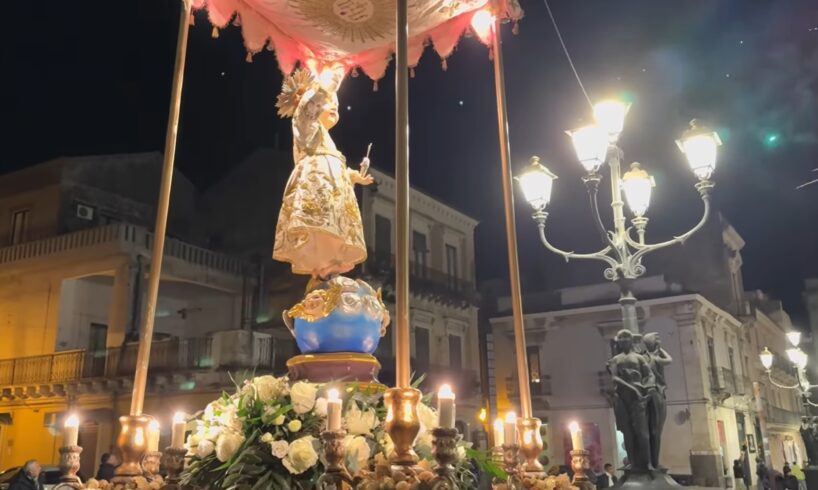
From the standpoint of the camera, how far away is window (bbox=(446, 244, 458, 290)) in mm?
26828

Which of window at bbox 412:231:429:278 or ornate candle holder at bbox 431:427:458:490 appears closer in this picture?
ornate candle holder at bbox 431:427:458:490

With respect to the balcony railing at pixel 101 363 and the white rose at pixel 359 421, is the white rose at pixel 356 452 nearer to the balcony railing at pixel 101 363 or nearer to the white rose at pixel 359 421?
the white rose at pixel 359 421

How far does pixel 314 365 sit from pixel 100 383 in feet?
53.6

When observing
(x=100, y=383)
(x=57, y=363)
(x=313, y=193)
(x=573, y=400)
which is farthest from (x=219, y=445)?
(x=573, y=400)

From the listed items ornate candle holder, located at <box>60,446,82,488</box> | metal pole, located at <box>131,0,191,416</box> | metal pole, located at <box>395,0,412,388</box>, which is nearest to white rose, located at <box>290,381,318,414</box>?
metal pole, located at <box>395,0,412,388</box>

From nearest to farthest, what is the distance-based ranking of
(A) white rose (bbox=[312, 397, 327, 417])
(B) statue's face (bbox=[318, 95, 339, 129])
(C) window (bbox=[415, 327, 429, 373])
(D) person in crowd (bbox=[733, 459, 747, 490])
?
1. (A) white rose (bbox=[312, 397, 327, 417])
2. (B) statue's face (bbox=[318, 95, 339, 129])
3. (D) person in crowd (bbox=[733, 459, 747, 490])
4. (C) window (bbox=[415, 327, 429, 373])

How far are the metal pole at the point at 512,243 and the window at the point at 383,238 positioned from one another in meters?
17.8

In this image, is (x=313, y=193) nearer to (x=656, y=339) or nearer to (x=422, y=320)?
(x=656, y=339)

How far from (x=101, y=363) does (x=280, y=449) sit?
17290 mm

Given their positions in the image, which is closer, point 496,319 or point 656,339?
point 656,339

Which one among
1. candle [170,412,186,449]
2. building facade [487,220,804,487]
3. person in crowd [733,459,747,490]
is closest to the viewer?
candle [170,412,186,449]

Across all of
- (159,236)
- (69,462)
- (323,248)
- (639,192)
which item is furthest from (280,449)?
(639,192)

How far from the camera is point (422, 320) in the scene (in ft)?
82.8

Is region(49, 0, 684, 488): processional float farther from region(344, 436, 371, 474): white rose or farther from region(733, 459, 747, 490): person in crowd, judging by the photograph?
region(733, 459, 747, 490): person in crowd
